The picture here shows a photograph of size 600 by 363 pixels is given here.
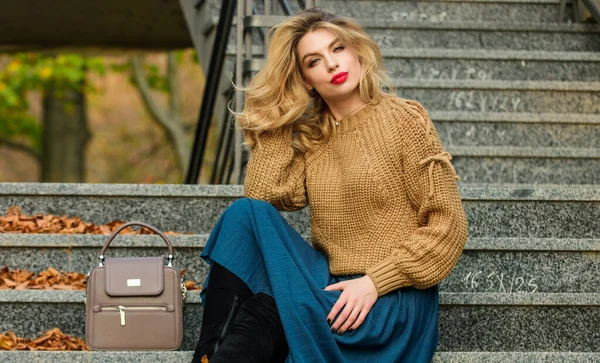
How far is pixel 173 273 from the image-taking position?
3.26 metres

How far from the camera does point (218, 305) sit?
293 centimetres

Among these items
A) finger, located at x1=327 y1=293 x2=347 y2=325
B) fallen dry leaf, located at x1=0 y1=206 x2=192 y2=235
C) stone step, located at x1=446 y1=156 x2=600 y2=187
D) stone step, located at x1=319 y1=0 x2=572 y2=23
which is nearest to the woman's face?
finger, located at x1=327 y1=293 x2=347 y2=325

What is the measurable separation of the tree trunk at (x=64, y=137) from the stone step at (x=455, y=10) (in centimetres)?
601

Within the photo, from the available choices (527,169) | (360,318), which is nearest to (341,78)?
(360,318)

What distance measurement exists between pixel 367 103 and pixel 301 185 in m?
0.34

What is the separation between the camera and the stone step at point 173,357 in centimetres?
302

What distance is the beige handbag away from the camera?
320 centimetres

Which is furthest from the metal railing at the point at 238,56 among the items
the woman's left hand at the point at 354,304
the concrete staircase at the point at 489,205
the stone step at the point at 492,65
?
the woman's left hand at the point at 354,304

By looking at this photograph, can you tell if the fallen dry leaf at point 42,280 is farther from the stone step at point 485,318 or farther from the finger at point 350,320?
the finger at point 350,320

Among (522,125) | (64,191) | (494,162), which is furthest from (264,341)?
(522,125)

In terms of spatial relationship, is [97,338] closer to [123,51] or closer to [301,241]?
[301,241]

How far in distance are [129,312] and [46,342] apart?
39 centimetres

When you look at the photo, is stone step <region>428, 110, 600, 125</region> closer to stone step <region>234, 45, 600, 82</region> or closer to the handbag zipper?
stone step <region>234, 45, 600, 82</region>

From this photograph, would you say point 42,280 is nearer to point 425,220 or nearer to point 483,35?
point 425,220
